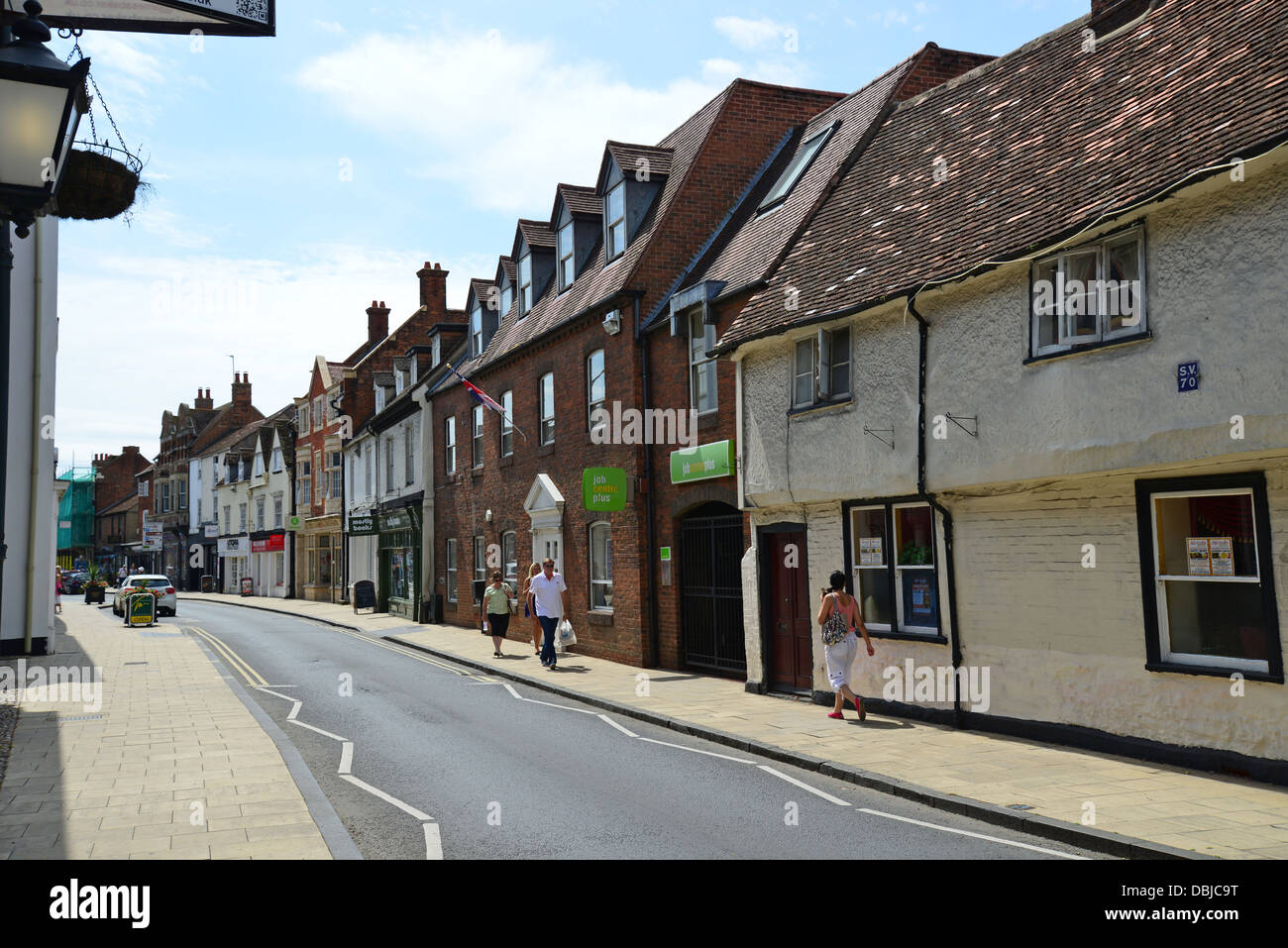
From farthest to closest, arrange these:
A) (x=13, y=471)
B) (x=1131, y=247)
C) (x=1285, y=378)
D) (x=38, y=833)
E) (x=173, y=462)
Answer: (x=173, y=462) < (x=13, y=471) < (x=1131, y=247) < (x=1285, y=378) < (x=38, y=833)

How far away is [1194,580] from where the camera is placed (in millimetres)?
9672

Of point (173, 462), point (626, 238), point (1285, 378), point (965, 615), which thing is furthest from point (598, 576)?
point (173, 462)

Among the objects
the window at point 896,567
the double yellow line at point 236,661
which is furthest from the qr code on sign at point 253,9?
the double yellow line at point 236,661

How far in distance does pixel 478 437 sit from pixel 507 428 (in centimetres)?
259

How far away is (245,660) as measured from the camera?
70.6 ft

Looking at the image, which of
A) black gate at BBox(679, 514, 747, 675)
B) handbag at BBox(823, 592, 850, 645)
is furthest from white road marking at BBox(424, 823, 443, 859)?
black gate at BBox(679, 514, 747, 675)

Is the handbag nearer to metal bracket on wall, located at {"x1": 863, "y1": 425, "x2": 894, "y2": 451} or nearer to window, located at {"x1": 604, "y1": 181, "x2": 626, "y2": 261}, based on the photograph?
metal bracket on wall, located at {"x1": 863, "y1": 425, "x2": 894, "y2": 451}

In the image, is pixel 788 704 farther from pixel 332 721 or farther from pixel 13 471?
pixel 13 471

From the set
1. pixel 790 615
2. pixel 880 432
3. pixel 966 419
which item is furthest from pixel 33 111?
pixel 790 615

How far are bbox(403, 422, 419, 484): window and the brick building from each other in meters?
7.71

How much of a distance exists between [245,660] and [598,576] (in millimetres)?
7630

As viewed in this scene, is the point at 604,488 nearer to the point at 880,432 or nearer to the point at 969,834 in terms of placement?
the point at 880,432

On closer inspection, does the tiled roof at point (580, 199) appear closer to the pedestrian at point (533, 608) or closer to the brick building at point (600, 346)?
the brick building at point (600, 346)

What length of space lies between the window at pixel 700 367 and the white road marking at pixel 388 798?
9.58 meters
